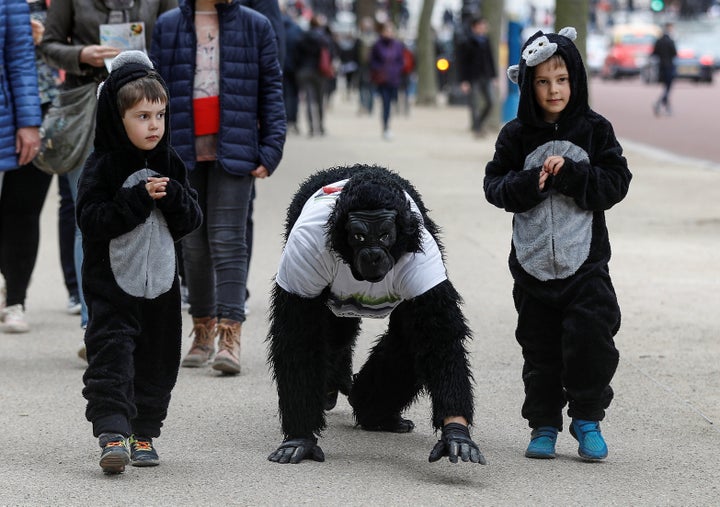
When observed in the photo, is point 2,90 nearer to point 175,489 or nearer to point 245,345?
point 245,345

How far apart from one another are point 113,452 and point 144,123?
45.4 inches

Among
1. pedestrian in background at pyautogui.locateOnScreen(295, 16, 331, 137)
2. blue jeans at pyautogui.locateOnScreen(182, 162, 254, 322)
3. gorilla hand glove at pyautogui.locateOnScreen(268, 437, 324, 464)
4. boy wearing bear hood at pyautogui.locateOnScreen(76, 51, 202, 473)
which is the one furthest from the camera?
pedestrian in background at pyautogui.locateOnScreen(295, 16, 331, 137)

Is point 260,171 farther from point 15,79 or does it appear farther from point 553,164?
point 553,164

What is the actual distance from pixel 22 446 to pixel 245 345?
2.22m

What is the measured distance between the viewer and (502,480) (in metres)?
5.06

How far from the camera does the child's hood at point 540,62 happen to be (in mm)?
5133

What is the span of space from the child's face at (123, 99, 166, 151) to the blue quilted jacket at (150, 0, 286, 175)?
1.73 metres

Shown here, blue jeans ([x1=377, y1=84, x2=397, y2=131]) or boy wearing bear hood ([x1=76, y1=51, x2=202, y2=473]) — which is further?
blue jeans ([x1=377, y1=84, x2=397, y2=131])

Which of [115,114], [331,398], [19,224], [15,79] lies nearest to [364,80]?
[19,224]

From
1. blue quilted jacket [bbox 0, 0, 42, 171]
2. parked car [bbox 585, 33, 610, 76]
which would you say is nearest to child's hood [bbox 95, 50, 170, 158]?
blue quilted jacket [bbox 0, 0, 42, 171]

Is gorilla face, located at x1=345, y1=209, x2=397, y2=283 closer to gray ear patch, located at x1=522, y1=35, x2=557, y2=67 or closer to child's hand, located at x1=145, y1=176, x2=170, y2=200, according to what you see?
child's hand, located at x1=145, y1=176, x2=170, y2=200

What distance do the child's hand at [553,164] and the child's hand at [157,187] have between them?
4.44ft

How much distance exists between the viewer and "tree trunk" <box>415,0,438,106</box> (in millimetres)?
34719

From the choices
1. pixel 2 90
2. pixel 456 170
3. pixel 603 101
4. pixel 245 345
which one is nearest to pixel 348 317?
pixel 245 345
